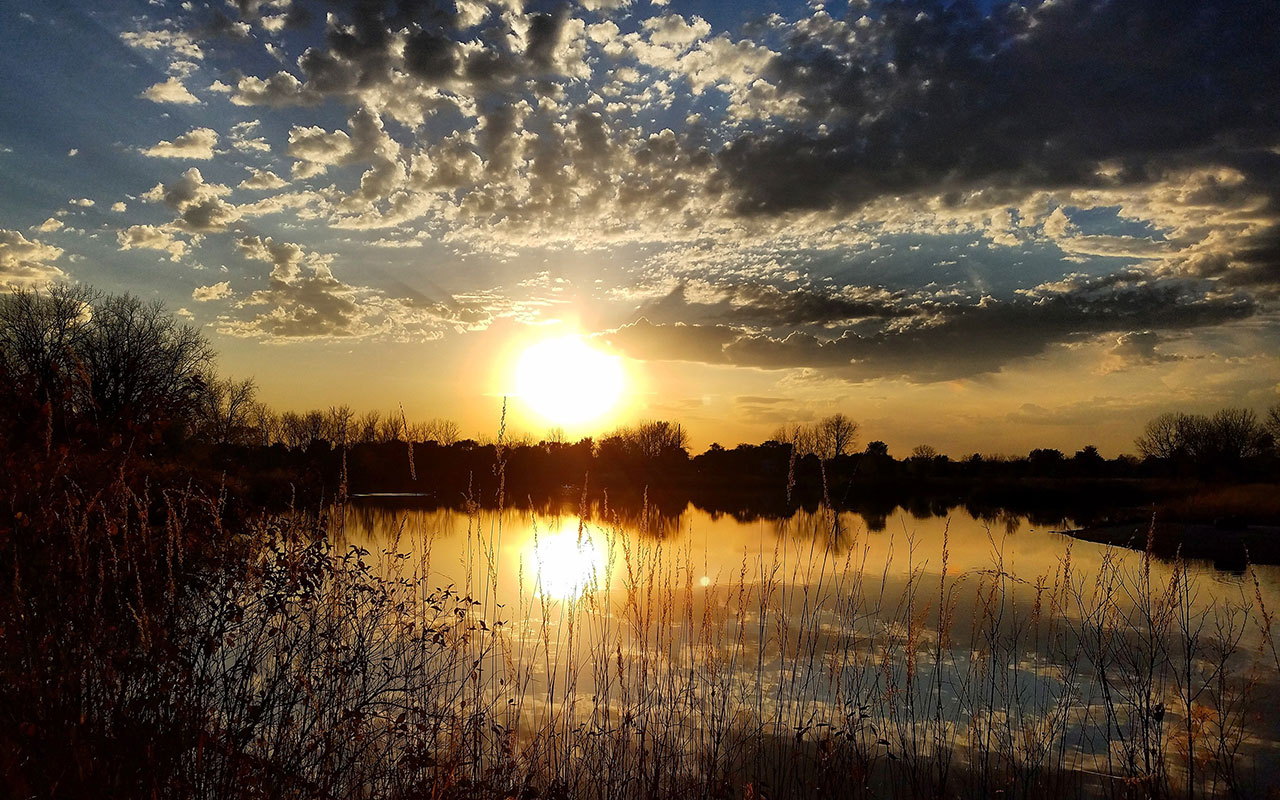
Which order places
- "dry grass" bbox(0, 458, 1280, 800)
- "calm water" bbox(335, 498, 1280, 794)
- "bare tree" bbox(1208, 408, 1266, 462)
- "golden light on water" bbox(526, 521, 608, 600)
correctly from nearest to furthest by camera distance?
"dry grass" bbox(0, 458, 1280, 800)
"calm water" bbox(335, 498, 1280, 794)
"golden light on water" bbox(526, 521, 608, 600)
"bare tree" bbox(1208, 408, 1266, 462)

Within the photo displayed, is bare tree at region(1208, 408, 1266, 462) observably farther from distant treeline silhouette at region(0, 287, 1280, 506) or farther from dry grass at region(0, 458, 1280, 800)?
dry grass at region(0, 458, 1280, 800)

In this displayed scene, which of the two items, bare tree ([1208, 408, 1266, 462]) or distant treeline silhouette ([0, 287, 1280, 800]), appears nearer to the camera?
distant treeline silhouette ([0, 287, 1280, 800])

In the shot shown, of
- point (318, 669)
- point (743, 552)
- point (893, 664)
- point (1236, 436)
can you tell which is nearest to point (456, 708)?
point (318, 669)

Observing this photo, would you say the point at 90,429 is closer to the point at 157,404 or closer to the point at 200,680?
the point at 157,404

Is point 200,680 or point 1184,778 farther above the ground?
point 200,680

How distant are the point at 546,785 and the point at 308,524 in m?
3.96

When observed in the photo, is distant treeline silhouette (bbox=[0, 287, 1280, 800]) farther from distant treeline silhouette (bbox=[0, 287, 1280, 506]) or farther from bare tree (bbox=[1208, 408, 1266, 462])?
bare tree (bbox=[1208, 408, 1266, 462])

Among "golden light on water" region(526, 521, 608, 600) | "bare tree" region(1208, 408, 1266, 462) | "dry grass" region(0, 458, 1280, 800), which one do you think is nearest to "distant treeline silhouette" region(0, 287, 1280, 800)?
"dry grass" region(0, 458, 1280, 800)

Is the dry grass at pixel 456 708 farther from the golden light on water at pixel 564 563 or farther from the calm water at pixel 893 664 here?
the golden light on water at pixel 564 563

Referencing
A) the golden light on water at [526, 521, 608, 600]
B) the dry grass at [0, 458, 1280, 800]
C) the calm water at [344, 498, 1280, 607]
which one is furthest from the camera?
the calm water at [344, 498, 1280, 607]

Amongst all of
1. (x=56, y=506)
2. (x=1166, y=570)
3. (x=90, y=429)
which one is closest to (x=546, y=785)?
(x=56, y=506)

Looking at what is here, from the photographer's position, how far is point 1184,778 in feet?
19.7

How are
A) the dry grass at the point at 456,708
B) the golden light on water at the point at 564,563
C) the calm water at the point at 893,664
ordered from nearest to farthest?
the dry grass at the point at 456,708 → the calm water at the point at 893,664 → the golden light on water at the point at 564,563

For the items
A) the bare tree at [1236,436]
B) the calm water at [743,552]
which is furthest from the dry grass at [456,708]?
the bare tree at [1236,436]
